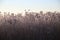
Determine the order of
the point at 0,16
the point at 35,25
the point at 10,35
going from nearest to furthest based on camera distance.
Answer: the point at 10,35, the point at 35,25, the point at 0,16

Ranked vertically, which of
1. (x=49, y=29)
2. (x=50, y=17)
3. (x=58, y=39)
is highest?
(x=50, y=17)

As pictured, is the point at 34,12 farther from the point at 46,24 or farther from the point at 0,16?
the point at 0,16

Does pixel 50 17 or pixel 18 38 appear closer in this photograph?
pixel 18 38

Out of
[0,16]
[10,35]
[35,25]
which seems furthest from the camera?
[0,16]

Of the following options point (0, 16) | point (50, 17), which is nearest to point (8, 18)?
point (0, 16)

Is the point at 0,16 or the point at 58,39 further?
the point at 0,16

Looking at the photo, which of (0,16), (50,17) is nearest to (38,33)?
(50,17)

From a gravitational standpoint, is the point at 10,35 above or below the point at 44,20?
below

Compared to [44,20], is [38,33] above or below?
below

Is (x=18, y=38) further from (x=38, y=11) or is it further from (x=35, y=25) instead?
(x=38, y=11)
